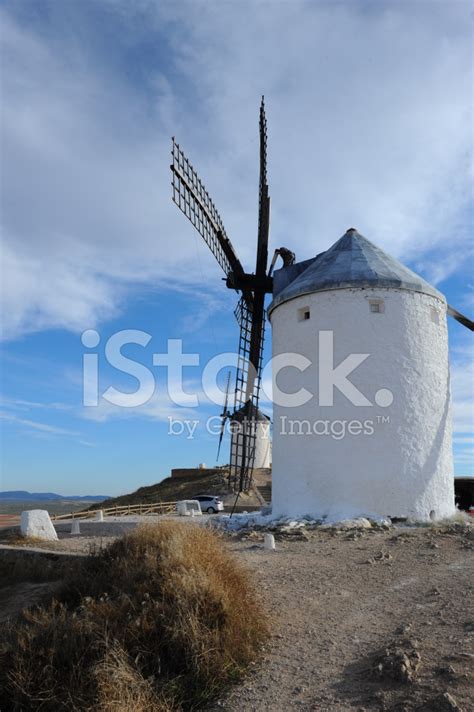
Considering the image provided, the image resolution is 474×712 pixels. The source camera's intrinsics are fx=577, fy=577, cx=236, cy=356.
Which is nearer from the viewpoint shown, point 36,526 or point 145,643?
point 145,643

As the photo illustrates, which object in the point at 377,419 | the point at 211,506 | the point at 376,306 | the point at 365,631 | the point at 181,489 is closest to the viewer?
the point at 365,631

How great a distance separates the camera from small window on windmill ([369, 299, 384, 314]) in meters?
12.4

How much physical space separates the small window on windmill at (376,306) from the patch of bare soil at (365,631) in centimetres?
507

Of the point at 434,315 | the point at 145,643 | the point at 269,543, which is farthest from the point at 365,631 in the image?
the point at 434,315

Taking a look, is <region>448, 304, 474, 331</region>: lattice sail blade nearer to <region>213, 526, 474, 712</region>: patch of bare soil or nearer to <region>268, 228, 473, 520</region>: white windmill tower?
<region>268, 228, 473, 520</region>: white windmill tower

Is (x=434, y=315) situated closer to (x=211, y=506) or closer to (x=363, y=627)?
(x=363, y=627)

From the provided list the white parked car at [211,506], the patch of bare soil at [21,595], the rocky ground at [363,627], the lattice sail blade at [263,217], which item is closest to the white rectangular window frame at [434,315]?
the rocky ground at [363,627]

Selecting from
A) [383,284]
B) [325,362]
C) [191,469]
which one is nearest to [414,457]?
[325,362]

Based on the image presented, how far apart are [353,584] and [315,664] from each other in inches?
98.9

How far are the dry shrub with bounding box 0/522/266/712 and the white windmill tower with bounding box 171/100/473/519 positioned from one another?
250 inches

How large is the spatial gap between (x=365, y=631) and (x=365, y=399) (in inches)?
269

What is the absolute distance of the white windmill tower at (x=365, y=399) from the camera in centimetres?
1178

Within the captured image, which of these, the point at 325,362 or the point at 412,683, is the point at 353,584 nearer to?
the point at 412,683

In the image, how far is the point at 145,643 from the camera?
16.2 feet
